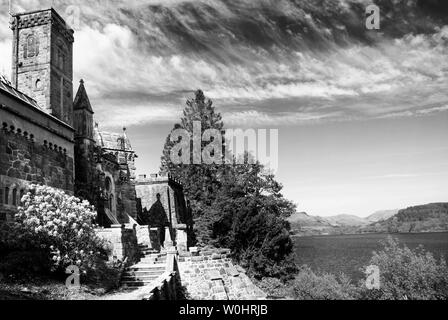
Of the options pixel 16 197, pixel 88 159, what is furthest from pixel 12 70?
pixel 16 197

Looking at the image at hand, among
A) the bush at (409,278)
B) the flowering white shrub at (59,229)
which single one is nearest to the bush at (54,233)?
the flowering white shrub at (59,229)

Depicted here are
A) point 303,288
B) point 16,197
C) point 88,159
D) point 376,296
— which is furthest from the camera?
point 303,288

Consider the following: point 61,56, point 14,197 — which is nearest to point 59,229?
point 14,197

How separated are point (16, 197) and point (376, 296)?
26.1m

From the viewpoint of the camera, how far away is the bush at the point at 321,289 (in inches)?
1151

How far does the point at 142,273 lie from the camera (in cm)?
1861

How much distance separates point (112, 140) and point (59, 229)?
85.1 ft

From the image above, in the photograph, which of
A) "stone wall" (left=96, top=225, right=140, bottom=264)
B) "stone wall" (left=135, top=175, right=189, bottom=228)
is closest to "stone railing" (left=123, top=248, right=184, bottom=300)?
"stone wall" (left=96, top=225, right=140, bottom=264)

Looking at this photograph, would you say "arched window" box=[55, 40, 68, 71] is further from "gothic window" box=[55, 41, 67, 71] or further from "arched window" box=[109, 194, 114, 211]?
"arched window" box=[109, 194, 114, 211]

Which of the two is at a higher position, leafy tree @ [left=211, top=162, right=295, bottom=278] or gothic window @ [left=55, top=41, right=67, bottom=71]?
gothic window @ [left=55, top=41, right=67, bottom=71]

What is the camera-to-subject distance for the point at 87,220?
1608 centimetres

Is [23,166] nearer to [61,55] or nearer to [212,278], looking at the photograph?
[212,278]

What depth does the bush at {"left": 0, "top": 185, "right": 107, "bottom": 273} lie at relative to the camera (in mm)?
14719
